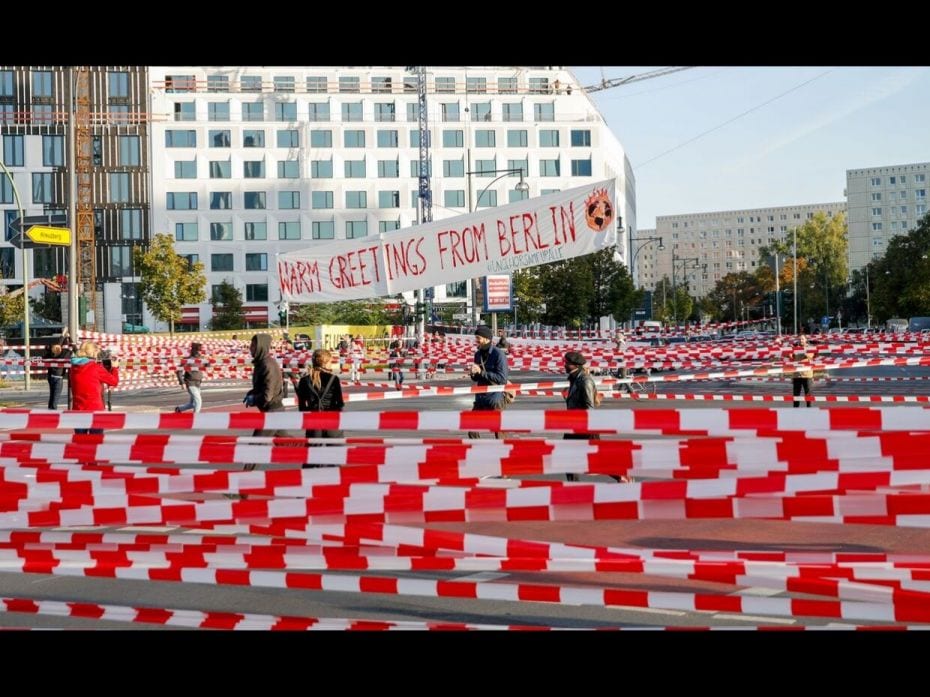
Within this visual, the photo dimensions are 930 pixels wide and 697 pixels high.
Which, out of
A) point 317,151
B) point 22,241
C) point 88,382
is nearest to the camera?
point 88,382

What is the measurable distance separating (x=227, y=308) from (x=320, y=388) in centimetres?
7317

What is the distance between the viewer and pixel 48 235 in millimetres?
30359

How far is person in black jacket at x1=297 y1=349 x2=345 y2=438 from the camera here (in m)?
12.4

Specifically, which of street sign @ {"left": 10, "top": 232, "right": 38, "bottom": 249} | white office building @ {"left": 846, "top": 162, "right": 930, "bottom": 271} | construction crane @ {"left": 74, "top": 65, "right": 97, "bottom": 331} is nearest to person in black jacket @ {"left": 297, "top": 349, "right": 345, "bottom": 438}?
street sign @ {"left": 10, "top": 232, "right": 38, "bottom": 249}

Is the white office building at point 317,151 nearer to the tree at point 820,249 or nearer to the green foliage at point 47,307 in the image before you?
the green foliage at point 47,307

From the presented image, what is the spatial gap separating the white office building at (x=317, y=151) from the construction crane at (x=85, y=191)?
432cm

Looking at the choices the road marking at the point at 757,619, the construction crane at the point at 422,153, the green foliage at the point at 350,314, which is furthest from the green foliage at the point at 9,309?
the road marking at the point at 757,619

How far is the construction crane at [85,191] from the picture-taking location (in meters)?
84.2

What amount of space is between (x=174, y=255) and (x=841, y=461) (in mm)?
74313

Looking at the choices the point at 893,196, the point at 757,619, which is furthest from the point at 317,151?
the point at 893,196

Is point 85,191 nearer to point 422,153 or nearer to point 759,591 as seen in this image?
point 422,153

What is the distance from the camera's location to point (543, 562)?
22.9 ft

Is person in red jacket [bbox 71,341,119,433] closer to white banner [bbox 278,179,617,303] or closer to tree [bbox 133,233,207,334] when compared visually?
white banner [bbox 278,179,617,303]
